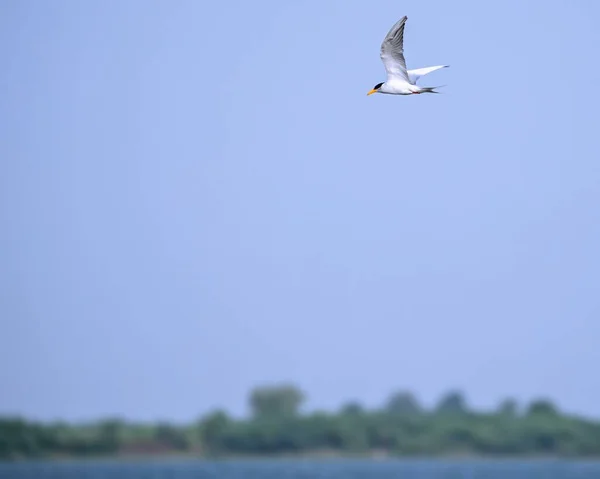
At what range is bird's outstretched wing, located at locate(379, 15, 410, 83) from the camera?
28.1 meters

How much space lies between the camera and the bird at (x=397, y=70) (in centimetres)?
2834

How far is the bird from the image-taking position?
28344 millimetres

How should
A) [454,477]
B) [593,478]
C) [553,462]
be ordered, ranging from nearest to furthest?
[593,478] → [454,477] → [553,462]

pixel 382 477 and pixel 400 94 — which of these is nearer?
pixel 400 94

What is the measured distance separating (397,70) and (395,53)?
481 millimetres

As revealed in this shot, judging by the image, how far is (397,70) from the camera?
1141 inches

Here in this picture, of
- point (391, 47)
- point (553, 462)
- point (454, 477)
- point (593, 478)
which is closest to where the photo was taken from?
point (391, 47)

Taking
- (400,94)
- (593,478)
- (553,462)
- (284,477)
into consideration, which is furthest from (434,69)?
(553,462)

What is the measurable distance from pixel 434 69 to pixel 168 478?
259ft

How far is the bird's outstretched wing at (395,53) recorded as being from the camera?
2812 centimetres

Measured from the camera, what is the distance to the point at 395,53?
2862 cm

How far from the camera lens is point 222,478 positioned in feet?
331

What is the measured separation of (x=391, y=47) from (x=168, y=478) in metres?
79.0

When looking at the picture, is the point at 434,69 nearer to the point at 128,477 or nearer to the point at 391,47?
the point at 391,47
